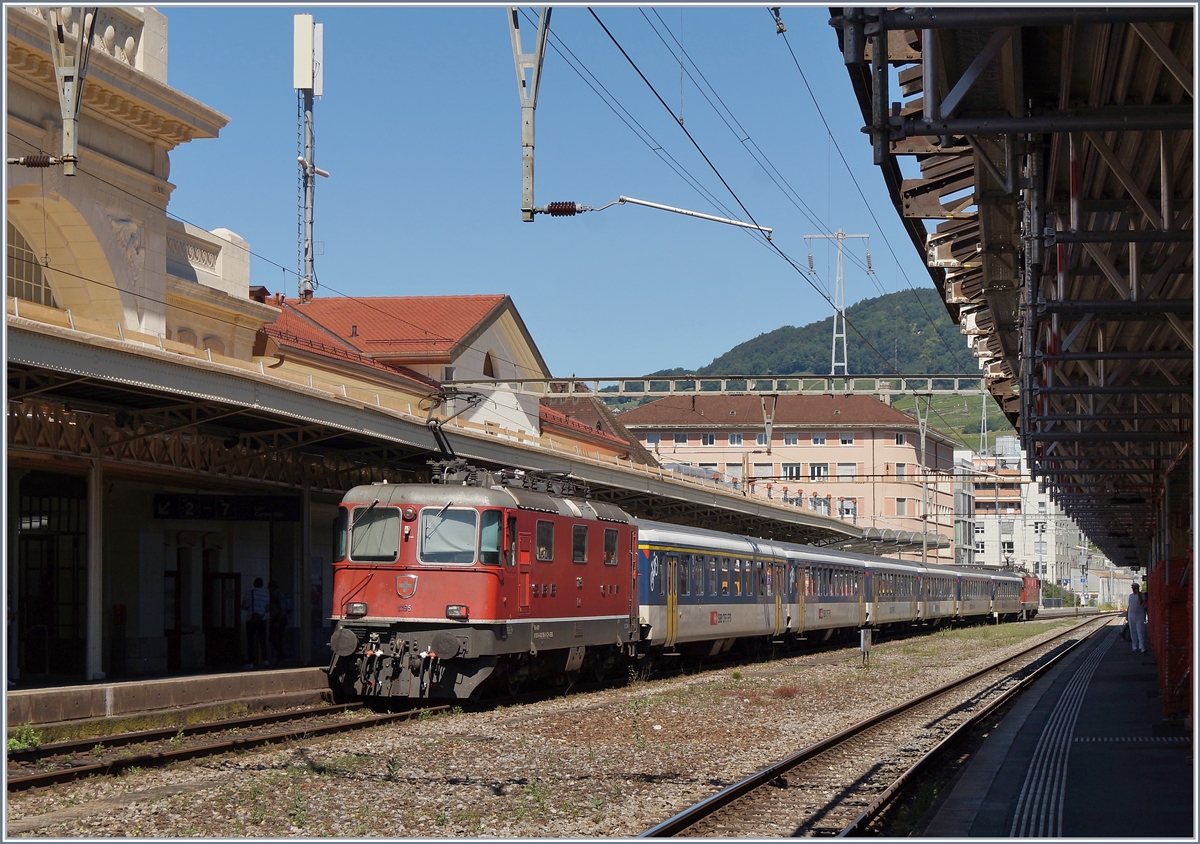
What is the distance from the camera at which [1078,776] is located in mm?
12914

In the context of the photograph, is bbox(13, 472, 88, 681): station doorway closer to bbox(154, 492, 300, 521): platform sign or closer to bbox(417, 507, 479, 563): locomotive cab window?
bbox(154, 492, 300, 521): platform sign

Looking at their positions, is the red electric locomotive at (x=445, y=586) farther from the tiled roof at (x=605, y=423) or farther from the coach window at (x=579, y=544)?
the tiled roof at (x=605, y=423)

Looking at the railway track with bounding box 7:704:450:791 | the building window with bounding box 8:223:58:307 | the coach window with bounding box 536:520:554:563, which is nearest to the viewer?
the railway track with bounding box 7:704:450:791

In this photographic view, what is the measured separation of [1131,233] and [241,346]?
91.6ft

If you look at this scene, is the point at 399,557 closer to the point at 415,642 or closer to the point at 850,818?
the point at 415,642

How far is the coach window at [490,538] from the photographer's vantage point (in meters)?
18.2

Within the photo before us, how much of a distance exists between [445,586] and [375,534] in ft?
4.37

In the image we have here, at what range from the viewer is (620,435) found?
6850cm

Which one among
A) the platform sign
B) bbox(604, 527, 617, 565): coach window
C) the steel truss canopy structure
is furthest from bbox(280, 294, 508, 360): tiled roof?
the steel truss canopy structure

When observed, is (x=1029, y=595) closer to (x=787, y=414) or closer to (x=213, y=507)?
(x=787, y=414)

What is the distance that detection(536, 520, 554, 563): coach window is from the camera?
64.1 feet

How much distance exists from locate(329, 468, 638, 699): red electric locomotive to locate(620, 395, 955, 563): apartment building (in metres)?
83.2

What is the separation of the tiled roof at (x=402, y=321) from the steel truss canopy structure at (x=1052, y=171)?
30718 millimetres

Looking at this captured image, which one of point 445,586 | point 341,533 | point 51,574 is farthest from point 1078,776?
point 51,574
